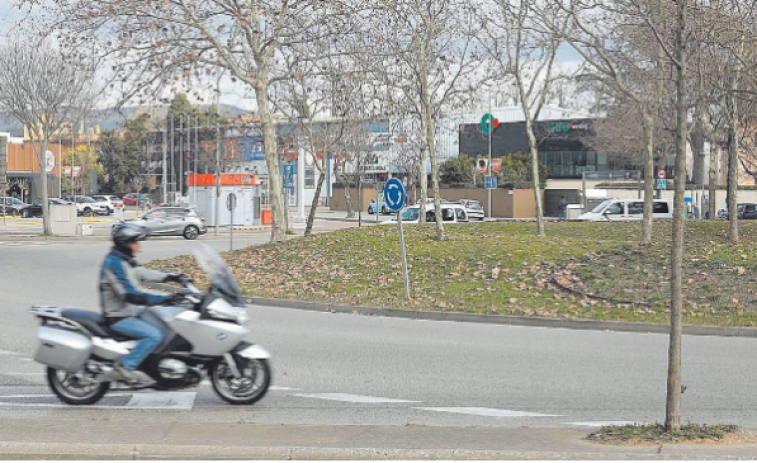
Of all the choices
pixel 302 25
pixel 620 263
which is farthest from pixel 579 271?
pixel 302 25

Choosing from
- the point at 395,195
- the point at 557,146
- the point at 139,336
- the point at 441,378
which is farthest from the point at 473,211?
the point at 139,336

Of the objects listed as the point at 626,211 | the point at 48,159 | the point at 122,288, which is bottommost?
the point at 626,211

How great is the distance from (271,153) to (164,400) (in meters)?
19.0

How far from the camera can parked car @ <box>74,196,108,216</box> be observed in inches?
3211

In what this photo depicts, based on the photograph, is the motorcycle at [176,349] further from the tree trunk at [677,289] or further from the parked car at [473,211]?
the parked car at [473,211]

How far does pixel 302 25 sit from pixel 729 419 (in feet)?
65.8

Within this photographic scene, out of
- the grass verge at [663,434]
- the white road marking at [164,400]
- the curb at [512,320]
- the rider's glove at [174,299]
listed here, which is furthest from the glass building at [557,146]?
the grass verge at [663,434]

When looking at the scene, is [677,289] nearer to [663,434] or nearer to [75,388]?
[663,434]

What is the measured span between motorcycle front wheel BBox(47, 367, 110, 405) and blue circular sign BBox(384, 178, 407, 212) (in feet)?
37.3

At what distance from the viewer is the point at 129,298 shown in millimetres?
→ 9758

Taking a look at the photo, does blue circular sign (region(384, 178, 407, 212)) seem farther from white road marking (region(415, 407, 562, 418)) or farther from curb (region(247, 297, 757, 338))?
white road marking (region(415, 407, 562, 418))

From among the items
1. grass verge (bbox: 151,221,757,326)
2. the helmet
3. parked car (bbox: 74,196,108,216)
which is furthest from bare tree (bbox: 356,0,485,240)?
Answer: parked car (bbox: 74,196,108,216)

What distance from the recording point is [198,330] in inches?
380

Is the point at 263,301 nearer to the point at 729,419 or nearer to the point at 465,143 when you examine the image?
the point at 729,419
